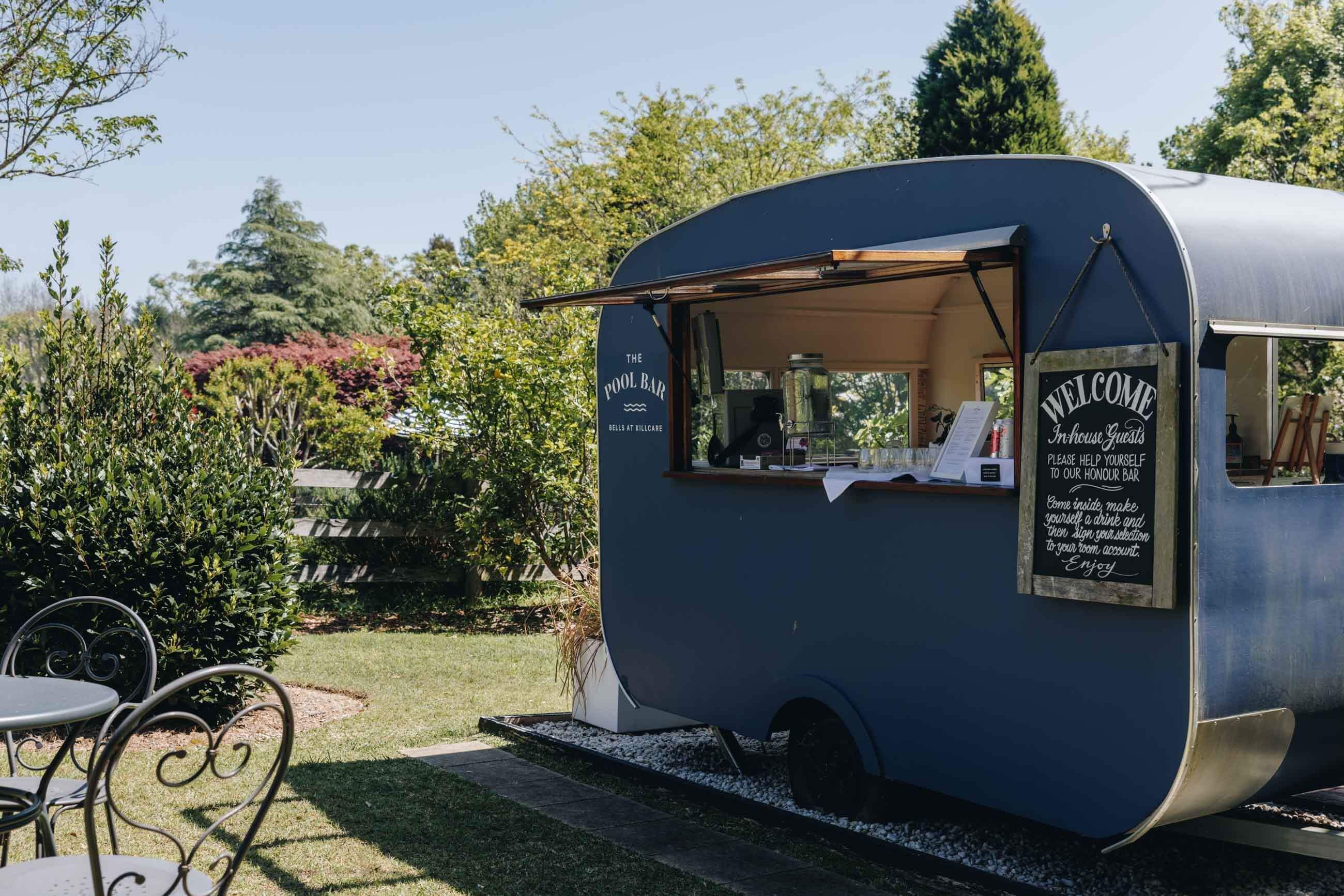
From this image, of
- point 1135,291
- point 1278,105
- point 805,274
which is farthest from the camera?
point 1278,105

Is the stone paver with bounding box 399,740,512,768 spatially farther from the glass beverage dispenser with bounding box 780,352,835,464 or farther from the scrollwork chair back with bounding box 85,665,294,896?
the scrollwork chair back with bounding box 85,665,294,896

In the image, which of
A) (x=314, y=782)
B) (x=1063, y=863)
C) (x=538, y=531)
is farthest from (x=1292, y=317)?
(x=538, y=531)

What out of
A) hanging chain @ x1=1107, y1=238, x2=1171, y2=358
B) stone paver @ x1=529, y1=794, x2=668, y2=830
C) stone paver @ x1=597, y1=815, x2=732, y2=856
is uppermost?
hanging chain @ x1=1107, y1=238, x2=1171, y2=358

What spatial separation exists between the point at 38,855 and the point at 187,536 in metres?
3.33

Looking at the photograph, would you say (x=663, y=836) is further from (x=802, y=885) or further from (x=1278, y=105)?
(x=1278, y=105)

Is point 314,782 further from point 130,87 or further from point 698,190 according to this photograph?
point 698,190

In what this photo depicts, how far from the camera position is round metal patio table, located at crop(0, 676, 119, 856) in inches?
132

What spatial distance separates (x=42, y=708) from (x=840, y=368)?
542 cm

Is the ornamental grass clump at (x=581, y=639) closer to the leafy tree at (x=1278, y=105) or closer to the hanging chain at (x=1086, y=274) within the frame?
the hanging chain at (x=1086, y=274)

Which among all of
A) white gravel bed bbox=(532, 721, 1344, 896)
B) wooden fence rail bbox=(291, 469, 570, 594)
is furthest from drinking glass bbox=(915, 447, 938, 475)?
wooden fence rail bbox=(291, 469, 570, 594)

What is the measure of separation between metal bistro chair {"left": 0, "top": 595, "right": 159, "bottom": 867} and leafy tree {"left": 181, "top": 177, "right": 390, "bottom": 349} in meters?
32.7

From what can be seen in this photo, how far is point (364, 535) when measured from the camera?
39.8ft

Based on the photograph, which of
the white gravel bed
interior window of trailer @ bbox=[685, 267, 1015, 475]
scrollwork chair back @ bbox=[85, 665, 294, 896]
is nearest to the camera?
scrollwork chair back @ bbox=[85, 665, 294, 896]

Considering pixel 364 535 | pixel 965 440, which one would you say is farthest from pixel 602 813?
pixel 364 535
